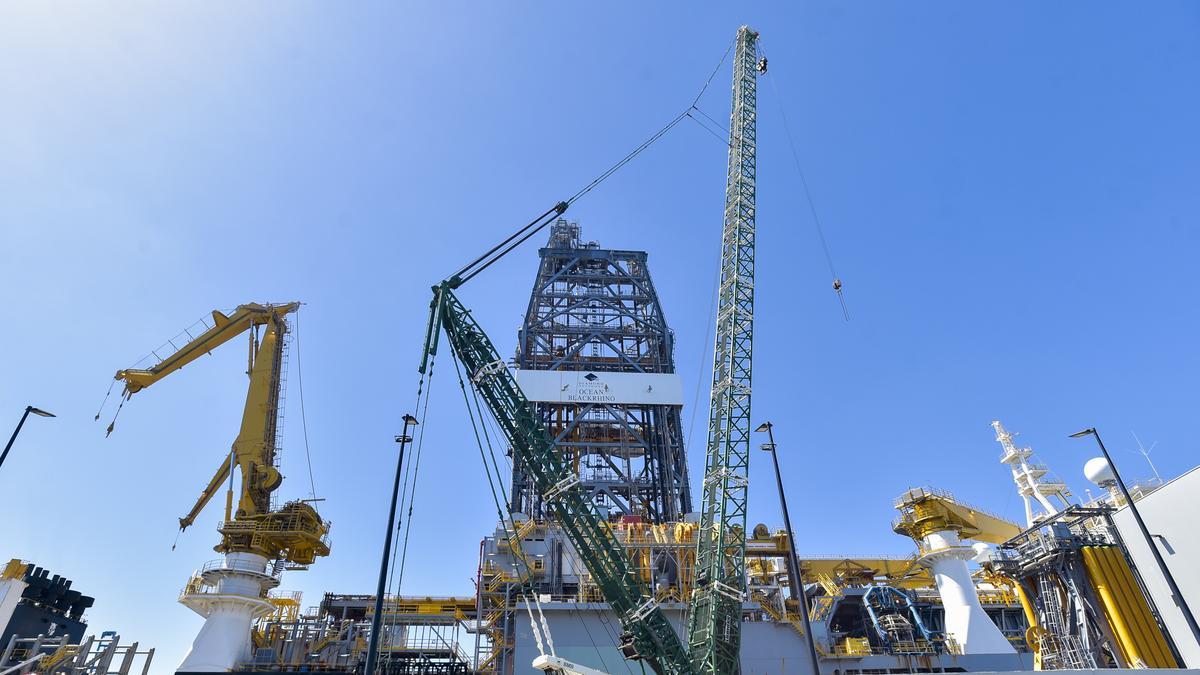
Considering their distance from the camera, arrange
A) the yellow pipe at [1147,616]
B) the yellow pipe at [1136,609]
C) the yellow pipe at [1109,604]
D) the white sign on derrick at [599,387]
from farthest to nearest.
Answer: the white sign on derrick at [599,387] → the yellow pipe at [1109,604] → the yellow pipe at [1136,609] → the yellow pipe at [1147,616]

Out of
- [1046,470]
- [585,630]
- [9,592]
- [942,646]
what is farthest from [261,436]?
[1046,470]

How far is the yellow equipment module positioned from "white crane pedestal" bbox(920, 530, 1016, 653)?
12.3m

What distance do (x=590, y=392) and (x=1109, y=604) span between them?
38.8 meters

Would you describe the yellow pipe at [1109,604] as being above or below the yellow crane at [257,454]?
below

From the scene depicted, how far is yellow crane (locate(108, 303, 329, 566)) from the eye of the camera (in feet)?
155

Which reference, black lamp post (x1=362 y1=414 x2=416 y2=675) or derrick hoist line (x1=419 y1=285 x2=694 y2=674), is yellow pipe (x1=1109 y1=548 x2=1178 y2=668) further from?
black lamp post (x1=362 y1=414 x2=416 y2=675)

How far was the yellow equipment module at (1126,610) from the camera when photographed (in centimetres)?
3225

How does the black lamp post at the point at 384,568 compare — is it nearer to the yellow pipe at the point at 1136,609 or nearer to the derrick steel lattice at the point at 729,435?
the derrick steel lattice at the point at 729,435

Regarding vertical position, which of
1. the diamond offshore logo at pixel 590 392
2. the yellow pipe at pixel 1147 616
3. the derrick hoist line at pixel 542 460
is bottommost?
the yellow pipe at pixel 1147 616

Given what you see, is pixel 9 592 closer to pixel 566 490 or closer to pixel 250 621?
pixel 250 621

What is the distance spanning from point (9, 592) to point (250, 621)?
17586 mm

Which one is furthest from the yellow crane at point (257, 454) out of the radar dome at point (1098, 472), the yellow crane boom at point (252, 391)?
the radar dome at point (1098, 472)

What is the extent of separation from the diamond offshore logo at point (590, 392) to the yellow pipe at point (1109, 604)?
3596 centimetres

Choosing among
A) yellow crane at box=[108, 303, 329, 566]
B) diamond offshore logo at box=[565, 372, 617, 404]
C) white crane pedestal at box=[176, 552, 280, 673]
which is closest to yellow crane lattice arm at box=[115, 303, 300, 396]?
yellow crane at box=[108, 303, 329, 566]
